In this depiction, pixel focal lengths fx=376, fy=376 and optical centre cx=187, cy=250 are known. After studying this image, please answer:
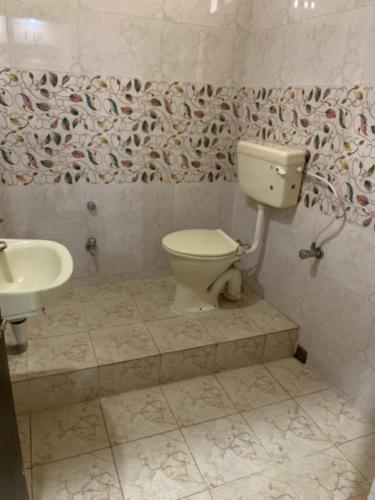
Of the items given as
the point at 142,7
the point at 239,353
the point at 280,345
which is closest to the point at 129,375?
the point at 239,353

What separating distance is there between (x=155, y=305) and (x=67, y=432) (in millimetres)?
810

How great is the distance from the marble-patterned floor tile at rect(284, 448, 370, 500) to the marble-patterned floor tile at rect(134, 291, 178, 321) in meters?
0.93

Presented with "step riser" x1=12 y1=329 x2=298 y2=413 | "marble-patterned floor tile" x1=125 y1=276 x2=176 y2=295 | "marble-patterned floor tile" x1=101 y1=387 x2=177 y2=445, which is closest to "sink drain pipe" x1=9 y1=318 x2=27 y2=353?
"step riser" x1=12 y1=329 x2=298 y2=413

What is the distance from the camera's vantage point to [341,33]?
1.53 metres

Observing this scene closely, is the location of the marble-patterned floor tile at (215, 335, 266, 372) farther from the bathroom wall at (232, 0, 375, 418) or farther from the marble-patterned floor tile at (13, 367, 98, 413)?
the marble-patterned floor tile at (13, 367, 98, 413)

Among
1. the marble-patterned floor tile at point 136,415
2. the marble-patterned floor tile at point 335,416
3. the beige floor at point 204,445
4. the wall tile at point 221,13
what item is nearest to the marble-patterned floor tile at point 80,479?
the beige floor at point 204,445

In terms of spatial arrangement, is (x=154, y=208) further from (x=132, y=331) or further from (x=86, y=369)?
(x=86, y=369)

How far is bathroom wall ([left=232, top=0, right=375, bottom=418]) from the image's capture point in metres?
1.51

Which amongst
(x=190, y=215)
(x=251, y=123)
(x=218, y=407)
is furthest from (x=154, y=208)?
(x=218, y=407)

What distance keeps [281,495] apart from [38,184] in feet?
5.87

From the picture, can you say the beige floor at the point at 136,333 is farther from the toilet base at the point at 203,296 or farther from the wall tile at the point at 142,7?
the wall tile at the point at 142,7

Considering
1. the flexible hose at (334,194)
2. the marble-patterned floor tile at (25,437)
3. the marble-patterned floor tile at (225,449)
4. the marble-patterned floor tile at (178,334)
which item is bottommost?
the marble-patterned floor tile at (25,437)

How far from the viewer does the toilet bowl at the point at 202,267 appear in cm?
190

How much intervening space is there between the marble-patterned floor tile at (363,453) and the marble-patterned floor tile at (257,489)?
0.29 meters
